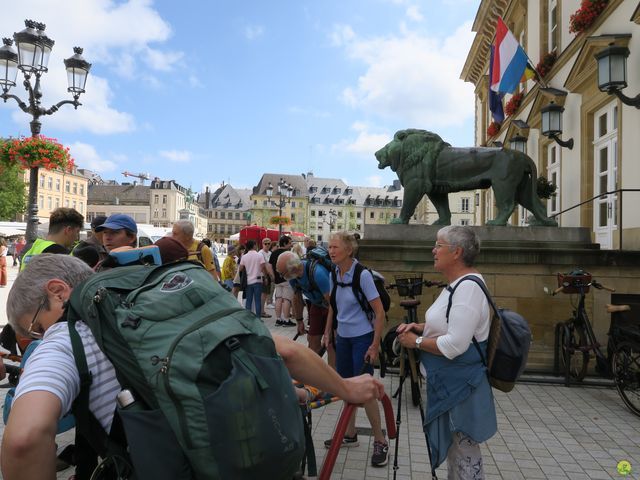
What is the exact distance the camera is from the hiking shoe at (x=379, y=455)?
4.21 m

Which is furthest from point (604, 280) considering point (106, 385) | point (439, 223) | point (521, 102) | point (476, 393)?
point (521, 102)

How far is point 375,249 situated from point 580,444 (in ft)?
13.1

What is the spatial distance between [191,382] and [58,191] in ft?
328

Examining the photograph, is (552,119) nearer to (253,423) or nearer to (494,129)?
(494,129)

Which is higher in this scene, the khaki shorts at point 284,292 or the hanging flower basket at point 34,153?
the hanging flower basket at point 34,153

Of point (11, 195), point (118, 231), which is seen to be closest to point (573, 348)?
point (118, 231)

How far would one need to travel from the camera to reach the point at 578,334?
6820 millimetres

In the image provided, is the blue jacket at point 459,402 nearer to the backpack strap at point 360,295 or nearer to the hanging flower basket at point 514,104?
the backpack strap at point 360,295

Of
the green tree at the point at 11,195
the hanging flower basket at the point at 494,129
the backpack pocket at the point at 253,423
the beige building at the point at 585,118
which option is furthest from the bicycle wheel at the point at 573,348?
the green tree at the point at 11,195

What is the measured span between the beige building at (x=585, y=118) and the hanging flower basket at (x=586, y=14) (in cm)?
5

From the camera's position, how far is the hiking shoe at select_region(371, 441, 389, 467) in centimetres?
421

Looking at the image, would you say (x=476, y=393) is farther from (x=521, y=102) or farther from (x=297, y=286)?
(x=521, y=102)

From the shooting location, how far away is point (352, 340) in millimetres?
4785

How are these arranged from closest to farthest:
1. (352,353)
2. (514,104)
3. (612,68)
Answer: (352,353), (612,68), (514,104)
